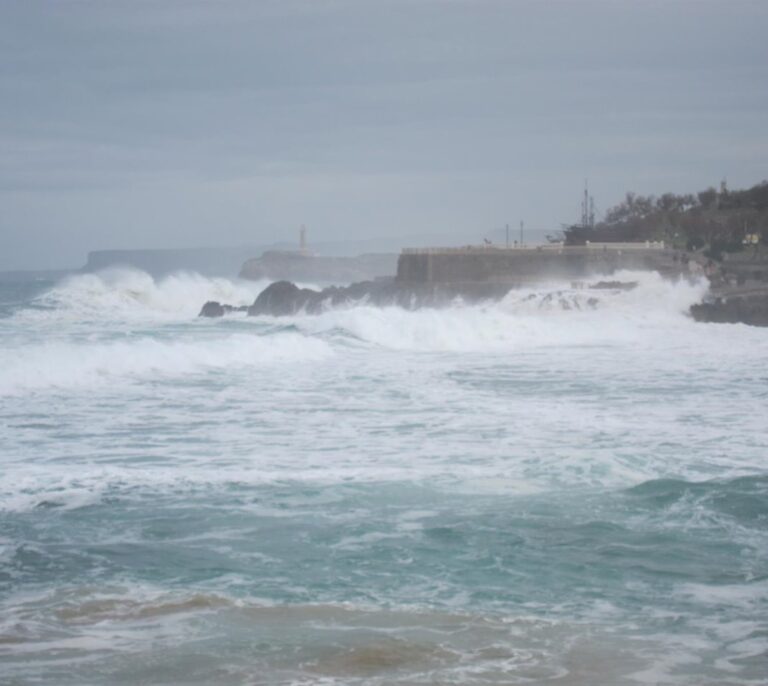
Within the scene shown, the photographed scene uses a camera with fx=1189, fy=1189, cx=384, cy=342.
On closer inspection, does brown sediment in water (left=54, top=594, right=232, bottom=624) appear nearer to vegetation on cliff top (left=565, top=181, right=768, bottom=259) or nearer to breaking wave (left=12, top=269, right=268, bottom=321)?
breaking wave (left=12, top=269, right=268, bottom=321)

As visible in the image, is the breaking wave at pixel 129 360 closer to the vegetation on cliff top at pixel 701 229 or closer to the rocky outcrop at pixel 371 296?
the rocky outcrop at pixel 371 296

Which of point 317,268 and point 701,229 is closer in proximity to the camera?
point 701,229

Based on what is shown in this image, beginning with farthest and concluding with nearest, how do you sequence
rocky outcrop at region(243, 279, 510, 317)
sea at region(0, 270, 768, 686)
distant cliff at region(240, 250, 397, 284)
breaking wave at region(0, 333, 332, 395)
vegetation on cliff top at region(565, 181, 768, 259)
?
distant cliff at region(240, 250, 397, 284)
vegetation on cliff top at region(565, 181, 768, 259)
rocky outcrop at region(243, 279, 510, 317)
breaking wave at region(0, 333, 332, 395)
sea at region(0, 270, 768, 686)

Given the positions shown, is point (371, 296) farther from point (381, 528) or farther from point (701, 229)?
point (381, 528)

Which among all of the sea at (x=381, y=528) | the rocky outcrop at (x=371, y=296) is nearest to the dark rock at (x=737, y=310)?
the rocky outcrop at (x=371, y=296)

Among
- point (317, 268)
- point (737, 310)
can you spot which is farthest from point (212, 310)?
point (317, 268)

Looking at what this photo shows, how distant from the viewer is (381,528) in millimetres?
8656

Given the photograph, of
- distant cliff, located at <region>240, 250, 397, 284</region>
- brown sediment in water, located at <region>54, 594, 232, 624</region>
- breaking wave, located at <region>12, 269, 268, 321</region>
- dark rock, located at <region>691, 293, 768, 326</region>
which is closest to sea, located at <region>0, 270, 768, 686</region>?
brown sediment in water, located at <region>54, 594, 232, 624</region>

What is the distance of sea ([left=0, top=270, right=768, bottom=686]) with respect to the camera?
19.6 ft

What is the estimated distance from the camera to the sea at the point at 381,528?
5.98m

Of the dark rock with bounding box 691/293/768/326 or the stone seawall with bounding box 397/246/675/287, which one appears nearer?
the dark rock with bounding box 691/293/768/326

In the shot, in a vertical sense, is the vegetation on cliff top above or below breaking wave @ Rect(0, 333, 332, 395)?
above

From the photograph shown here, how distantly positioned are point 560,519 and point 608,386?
9271mm

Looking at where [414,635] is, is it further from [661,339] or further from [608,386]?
[661,339]
